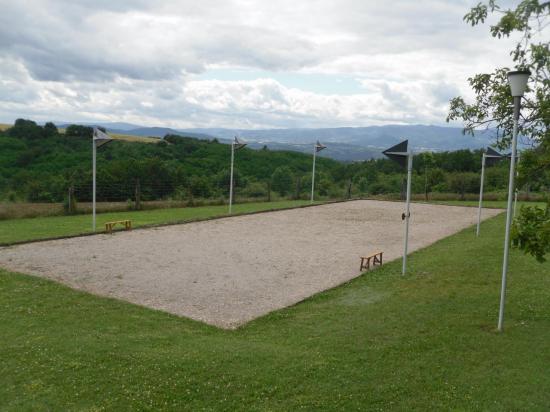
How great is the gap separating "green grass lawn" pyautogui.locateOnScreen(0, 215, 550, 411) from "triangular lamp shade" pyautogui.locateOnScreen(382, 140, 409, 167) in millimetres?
2306

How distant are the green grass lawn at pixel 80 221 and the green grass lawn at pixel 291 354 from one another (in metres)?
5.15

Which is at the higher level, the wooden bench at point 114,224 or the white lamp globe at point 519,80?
the white lamp globe at point 519,80


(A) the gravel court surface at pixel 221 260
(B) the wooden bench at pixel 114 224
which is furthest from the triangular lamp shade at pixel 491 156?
(B) the wooden bench at pixel 114 224

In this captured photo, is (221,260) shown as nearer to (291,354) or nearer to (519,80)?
(291,354)

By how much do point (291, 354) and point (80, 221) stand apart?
12.2 meters

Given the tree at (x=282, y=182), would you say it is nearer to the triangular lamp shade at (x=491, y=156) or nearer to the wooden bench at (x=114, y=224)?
the wooden bench at (x=114, y=224)

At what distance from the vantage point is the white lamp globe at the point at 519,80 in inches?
208

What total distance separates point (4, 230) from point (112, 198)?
7659mm

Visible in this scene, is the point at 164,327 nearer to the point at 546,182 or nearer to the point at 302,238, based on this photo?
the point at 546,182

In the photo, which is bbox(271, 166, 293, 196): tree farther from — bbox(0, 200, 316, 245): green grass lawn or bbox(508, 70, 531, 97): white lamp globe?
bbox(508, 70, 531, 97): white lamp globe

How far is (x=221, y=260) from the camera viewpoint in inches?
405

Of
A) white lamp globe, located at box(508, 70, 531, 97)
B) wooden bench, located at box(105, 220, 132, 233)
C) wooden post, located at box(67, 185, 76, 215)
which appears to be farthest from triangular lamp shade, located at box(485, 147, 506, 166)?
wooden post, located at box(67, 185, 76, 215)

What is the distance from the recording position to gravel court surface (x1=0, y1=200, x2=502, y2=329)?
24.8 ft

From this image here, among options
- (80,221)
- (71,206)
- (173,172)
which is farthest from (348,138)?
(80,221)
